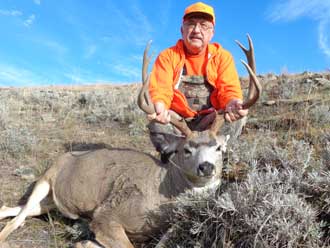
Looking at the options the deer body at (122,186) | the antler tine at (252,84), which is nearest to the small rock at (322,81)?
the antler tine at (252,84)

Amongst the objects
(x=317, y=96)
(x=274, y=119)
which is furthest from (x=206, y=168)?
(x=317, y=96)

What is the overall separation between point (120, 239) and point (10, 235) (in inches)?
51.3

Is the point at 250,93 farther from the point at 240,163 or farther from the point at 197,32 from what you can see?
→ the point at 197,32

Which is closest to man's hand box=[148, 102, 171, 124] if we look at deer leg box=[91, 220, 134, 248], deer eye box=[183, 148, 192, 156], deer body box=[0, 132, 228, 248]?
deer body box=[0, 132, 228, 248]

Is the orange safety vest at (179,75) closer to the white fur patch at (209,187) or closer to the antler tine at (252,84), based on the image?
the antler tine at (252,84)

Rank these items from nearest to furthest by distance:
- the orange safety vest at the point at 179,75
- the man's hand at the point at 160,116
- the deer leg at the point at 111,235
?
the deer leg at the point at 111,235 < the man's hand at the point at 160,116 < the orange safety vest at the point at 179,75

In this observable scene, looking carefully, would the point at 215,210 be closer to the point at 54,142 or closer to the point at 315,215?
the point at 315,215

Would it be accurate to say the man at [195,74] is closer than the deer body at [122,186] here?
No

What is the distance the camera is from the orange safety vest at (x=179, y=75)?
5004 mm

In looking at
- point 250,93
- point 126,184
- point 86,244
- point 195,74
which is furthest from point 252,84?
point 86,244

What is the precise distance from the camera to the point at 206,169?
12.0ft

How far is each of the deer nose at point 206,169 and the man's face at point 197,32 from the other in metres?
1.93

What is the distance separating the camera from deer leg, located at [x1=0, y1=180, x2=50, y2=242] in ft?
13.8

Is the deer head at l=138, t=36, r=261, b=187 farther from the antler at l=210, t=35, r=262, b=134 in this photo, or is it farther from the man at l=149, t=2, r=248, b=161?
the man at l=149, t=2, r=248, b=161
